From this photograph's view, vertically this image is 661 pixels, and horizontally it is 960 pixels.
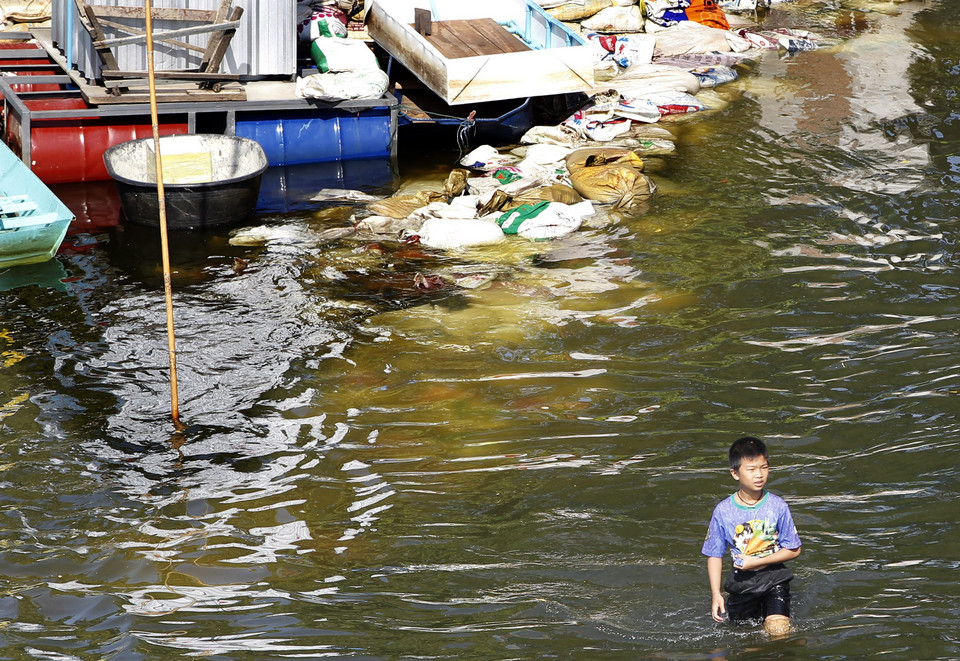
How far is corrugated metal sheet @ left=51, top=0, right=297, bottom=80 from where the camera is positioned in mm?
11984

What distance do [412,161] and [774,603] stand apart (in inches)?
384

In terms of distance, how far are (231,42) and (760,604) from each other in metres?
10.9

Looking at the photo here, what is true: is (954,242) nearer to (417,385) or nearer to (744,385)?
(744,385)

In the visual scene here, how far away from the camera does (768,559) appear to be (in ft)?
13.4

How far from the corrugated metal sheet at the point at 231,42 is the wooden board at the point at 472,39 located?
6.72 ft

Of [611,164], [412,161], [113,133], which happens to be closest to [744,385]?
[611,164]

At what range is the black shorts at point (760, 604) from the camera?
418 centimetres

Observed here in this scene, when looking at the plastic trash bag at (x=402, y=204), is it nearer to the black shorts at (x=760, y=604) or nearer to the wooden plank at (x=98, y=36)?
the wooden plank at (x=98, y=36)

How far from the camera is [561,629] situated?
178 inches

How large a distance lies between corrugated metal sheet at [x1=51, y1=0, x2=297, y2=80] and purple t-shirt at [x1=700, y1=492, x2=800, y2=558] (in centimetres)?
1043

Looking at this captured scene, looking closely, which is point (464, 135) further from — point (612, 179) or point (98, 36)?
point (98, 36)

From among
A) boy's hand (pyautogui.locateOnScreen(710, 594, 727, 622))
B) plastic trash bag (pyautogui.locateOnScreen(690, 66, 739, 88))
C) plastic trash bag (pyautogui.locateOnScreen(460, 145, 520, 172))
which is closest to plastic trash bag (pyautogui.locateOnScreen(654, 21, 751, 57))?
plastic trash bag (pyautogui.locateOnScreen(690, 66, 739, 88))

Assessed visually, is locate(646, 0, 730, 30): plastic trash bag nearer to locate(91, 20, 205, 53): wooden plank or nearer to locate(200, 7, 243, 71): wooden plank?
locate(200, 7, 243, 71): wooden plank

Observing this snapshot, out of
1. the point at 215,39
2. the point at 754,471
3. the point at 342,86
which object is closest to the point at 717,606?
the point at 754,471
